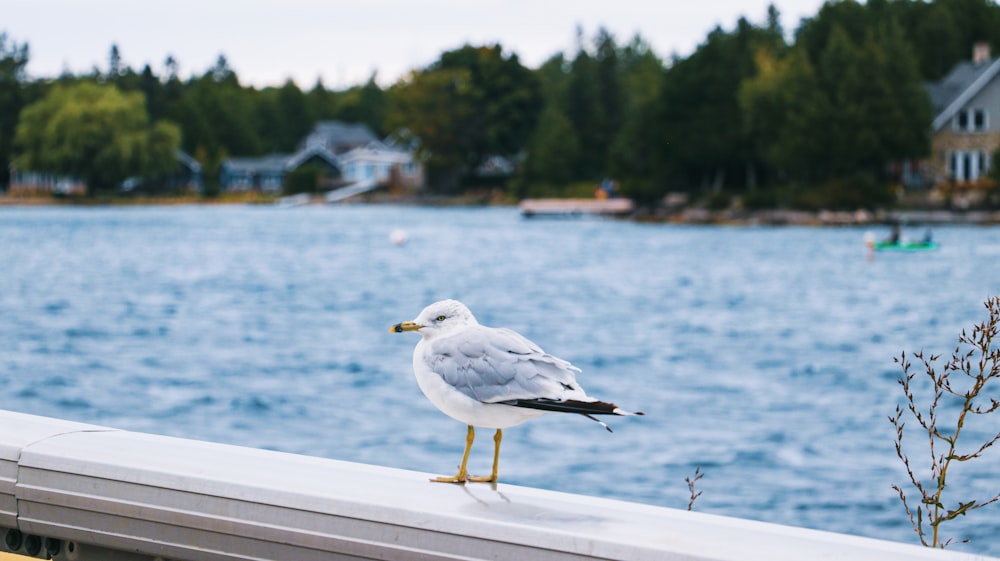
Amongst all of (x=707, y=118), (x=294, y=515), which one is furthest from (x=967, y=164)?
(x=294, y=515)

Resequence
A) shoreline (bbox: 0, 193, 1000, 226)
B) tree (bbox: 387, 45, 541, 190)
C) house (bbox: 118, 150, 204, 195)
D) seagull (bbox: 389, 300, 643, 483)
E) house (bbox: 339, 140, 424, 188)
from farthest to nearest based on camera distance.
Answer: house (bbox: 339, 140, 424, 188) < house (bbox: 118, 150, 204, 195) < tree (bbox: 387, 45, 541, 190) < shoreline (bbox: 0, 193, 1000, 226) < seagull (bbox: 389, 300, 643, 483)

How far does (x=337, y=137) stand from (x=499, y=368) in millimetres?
117681

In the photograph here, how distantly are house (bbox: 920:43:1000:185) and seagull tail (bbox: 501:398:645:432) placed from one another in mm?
62094

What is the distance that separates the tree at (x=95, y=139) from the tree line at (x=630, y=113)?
0.15m

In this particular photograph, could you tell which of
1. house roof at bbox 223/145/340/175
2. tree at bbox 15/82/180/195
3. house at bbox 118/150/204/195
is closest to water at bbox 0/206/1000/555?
tree at bbox 15/82/180/195

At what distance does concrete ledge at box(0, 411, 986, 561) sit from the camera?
230 centimetres

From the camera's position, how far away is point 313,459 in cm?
273

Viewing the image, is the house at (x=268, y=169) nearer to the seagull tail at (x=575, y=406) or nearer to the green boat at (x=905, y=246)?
the green boat at (x=905, y=246)

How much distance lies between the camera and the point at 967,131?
2458 inches

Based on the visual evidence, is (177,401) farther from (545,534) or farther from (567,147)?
(567,147)

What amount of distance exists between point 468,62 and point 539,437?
93.9m

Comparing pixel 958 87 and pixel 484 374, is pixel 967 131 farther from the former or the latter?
pixel 484 374

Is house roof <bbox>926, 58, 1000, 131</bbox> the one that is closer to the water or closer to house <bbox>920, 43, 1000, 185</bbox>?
house <bbox>920, 43, 1000, 185</bbox>

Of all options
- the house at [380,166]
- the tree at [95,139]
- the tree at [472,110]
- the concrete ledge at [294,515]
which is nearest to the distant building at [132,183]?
the tree at [95,139]
